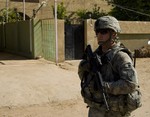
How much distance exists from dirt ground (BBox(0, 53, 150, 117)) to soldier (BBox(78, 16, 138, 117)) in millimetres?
4172

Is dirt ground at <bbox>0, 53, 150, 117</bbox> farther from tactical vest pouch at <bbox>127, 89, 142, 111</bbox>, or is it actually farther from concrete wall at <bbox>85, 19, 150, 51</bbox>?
concrete wall at <bbox>85, 19, 150, 51</bbox>

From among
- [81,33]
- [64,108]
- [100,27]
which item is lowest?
[64,108]

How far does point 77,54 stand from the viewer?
52.5ft

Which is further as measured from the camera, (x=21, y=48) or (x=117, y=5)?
(x=117, y=5)

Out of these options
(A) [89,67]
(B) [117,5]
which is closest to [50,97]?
(A) [89,67]

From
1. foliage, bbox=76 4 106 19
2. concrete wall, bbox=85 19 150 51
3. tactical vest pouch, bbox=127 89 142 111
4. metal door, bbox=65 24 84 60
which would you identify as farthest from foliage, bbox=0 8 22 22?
tactical vest pouch, bbox=127 89 142 111

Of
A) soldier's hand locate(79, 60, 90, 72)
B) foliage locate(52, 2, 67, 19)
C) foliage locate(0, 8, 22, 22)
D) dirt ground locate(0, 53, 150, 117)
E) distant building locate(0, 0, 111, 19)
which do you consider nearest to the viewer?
soldier's hand locate(79, 60, 90, 72)

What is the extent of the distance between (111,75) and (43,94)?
5.57m

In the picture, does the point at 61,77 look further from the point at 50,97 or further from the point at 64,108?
the point at 64,108

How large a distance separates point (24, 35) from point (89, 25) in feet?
9.76

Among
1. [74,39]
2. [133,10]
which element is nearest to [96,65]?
[74,39]

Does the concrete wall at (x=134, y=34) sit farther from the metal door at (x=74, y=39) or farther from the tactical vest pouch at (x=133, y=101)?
the tactical vest pouch at (x=133, y=101)

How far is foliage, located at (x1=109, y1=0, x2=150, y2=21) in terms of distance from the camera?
23203 mm

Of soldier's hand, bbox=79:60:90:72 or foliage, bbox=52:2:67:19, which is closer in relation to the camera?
soldier's hand, bbox=79:60:90:72
